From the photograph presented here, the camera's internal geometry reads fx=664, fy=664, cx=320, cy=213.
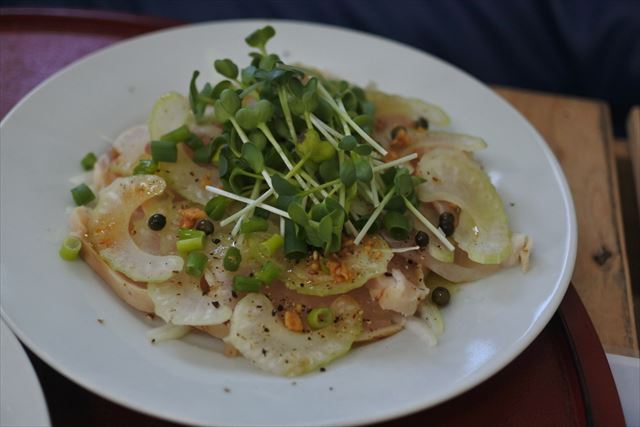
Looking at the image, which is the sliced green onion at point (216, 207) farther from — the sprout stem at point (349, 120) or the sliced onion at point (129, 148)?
the sprout stem at point (349, 120)

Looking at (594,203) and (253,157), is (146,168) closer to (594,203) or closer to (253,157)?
(253,157)

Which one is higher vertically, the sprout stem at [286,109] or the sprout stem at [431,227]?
the sprout stem at [286,109]

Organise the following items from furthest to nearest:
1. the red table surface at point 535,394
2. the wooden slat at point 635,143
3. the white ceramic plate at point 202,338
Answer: the wooden slat at point 635,143 → the red table surface at point 535,394 → the white ceramic plate at point 202,338

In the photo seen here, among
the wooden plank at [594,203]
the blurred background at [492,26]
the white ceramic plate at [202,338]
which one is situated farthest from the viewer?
the blurred background at [492,26]

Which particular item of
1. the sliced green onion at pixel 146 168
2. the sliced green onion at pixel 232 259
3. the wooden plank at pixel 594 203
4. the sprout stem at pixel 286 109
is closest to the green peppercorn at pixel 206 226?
the sliced green onion at pixel 232 259

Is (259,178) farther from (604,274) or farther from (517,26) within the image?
(517,26)

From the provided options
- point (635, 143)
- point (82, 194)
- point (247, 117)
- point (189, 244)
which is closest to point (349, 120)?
point (247, 117)

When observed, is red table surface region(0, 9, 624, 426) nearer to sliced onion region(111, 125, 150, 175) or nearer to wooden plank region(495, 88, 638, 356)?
wooden plank region(495, 88, 638, 356)
